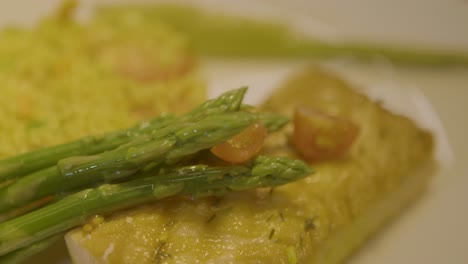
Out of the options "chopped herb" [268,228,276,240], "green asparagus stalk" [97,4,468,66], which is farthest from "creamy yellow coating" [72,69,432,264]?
"green asparagus stalk" [97,4,468,66]

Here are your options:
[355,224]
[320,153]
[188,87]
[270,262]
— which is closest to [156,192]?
[270,262]

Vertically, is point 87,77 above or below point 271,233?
Answer: above

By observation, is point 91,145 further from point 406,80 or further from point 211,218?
point 406,80

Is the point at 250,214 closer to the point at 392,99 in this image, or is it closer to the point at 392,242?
the point at 392,242

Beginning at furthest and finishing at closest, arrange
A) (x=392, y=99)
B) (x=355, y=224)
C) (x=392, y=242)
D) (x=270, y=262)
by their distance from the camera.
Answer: (x=392, y=99), (x=392, y=242), (x=355, y=224), (x=270, y=262)

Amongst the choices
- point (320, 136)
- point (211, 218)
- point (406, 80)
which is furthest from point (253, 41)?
point (211, 218)

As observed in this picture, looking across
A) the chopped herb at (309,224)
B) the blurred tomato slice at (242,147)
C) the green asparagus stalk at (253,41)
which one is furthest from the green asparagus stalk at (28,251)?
the green asparagus stalk at (253,41)
